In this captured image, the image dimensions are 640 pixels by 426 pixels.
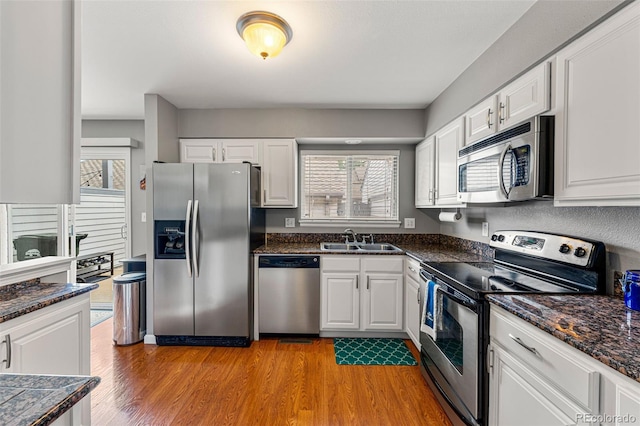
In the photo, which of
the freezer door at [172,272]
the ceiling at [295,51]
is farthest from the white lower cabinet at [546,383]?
the freezer door at [172,272]

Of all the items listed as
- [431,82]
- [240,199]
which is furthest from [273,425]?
[431,82]

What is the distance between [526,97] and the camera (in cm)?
165

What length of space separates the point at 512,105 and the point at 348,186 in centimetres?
210

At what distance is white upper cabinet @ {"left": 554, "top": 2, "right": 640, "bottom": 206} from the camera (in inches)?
44.1

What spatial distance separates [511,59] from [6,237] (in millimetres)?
5185

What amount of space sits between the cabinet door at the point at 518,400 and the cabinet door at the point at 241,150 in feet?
9.16

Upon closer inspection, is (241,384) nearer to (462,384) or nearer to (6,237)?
(462,384)

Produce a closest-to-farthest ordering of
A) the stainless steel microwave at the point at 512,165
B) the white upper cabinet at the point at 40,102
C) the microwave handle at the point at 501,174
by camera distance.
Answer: the white upper cabinet at the point at 40,102 → the stainless steel microwave at the point at 512,165 → the microwave handle at the point at 501,174

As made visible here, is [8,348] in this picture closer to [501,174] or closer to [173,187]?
[173,187]

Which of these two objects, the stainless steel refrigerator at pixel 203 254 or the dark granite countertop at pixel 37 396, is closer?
the dark granite countertop at pixel 37 396

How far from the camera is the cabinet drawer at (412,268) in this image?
8.64 feet

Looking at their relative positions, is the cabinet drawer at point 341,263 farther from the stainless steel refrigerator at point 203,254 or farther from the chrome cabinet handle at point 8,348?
the chrome cabinet handle at point 8,348

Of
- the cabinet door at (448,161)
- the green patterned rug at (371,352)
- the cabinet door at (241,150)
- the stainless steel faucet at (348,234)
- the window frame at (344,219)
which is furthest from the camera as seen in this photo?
the window frame at (344,219)

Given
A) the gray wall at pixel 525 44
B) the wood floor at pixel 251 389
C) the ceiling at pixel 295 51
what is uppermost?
the ceiling at pixel 295 51
